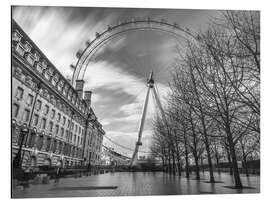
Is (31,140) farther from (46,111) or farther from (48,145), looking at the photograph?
(46,111)

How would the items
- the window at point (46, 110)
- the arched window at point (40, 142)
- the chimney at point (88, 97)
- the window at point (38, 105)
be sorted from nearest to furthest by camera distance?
1. the chimney at point (88, 97)
2. the window at point (38, 105)
3. the arched window at point (40, 142)
4. the window at point (46, 110)

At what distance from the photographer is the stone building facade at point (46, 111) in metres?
9.02

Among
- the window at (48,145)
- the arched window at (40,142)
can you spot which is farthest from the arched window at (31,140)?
the window at (48,145)

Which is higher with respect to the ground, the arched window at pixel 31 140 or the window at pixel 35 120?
the window at pixel 35 120

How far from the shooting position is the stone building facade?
9016 millimetres

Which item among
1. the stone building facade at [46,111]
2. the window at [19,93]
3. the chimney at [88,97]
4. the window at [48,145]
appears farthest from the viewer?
the window at [48,145]

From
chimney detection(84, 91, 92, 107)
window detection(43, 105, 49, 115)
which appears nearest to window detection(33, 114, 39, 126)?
window detection(43, 105, 49, 115)

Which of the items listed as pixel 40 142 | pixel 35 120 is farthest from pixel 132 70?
pixel 40 142

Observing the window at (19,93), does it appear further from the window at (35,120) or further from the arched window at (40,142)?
the arched window at (40,142)

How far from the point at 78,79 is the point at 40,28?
3.36 m

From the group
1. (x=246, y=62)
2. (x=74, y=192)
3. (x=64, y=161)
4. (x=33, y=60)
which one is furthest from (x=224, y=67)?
(x=64, y=161)

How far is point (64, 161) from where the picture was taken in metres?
17.2

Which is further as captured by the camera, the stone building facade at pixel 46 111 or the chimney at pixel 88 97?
the chimney at pixel 88 97

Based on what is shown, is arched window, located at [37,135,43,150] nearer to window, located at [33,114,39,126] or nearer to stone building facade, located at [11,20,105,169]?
stone building facade, located at [11,20,105,169]
